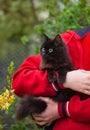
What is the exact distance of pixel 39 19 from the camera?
35.7 feet

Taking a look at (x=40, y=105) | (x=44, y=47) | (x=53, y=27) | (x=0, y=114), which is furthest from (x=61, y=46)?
(x=53, y=27)

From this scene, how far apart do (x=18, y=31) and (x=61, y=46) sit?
695 centimetres

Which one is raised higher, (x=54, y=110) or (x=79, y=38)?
(x=79, y=38)

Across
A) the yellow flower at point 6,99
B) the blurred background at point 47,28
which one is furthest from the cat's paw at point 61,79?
the blurred background at point 47,28

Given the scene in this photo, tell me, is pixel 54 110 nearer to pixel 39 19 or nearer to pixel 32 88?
pixel 32 88

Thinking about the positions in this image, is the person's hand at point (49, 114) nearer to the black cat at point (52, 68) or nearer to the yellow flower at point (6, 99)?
the black cat at point (52, 68)

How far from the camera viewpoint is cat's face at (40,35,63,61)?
3.87 metres

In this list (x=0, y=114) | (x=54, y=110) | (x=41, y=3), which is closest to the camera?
(x=54, y=110)

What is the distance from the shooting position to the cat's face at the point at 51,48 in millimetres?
3865

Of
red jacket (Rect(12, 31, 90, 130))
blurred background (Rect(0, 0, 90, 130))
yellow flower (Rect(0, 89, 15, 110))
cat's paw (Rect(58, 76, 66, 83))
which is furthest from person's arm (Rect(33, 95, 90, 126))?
blurred background (Rect(0, 0, 90, 130))

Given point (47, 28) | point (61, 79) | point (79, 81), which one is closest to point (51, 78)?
point (61, 79)

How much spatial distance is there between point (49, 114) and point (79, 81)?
30cm

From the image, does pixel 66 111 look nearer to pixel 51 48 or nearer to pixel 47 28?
pixel 51 48

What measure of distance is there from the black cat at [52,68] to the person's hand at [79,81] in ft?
0.16
